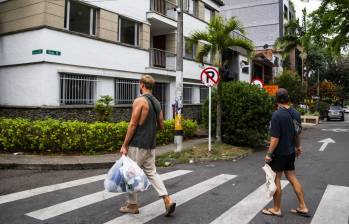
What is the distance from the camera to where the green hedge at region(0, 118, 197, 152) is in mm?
9992

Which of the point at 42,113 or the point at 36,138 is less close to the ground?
the point at 42,113

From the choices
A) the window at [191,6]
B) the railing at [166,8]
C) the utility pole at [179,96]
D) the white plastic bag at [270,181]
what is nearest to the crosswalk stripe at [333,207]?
the white plastic bag at [270,181]

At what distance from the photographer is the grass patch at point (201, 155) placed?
979 cm

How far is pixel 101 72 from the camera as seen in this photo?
573 inches

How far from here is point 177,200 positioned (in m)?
5.79

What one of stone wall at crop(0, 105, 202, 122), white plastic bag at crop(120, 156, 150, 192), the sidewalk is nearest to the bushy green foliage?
the sidewalk

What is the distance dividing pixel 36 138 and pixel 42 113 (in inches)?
100

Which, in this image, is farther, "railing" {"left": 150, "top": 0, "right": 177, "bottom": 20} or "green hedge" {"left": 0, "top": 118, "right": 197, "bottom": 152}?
"railing" {"left": 150, "top": 0, "right": 177, "bottom": 20}

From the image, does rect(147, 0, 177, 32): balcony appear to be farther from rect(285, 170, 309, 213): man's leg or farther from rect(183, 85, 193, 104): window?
rect(285, 170, 309, 213): man's leg

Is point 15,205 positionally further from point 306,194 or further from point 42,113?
point 42,113

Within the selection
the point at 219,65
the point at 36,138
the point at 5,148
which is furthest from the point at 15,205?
the point at 219,65

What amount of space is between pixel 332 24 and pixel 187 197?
16941 millimetres

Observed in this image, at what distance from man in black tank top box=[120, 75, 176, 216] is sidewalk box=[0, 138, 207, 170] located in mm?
3923

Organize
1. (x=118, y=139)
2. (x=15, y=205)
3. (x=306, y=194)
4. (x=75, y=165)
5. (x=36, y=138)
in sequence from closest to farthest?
(x=15, y=205)
(x=306, y=194)
(x=75, y=165)
(x=36, y=138)
(x=118, y=139)
